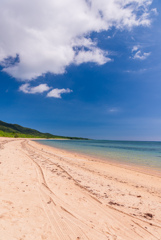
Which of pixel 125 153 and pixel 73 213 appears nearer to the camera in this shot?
pixel 73 213

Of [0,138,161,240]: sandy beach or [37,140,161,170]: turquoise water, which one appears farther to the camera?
[37,140,161,170]: turquoise water

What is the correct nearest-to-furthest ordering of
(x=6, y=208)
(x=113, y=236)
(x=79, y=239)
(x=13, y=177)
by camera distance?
(x=79, y=239)
(x=113, y=236)
(x=6, y=208)
(x=13, y=177)

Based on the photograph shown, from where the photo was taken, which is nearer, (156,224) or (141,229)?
(141,229)

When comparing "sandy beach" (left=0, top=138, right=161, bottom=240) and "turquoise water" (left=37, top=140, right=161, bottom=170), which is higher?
"sandy beach" (left=0, top=138, right=161, bottom=240)

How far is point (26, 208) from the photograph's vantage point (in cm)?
510

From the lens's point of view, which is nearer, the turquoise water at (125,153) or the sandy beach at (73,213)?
the sandy beach at (73,213)

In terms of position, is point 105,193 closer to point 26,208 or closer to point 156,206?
point 156,206

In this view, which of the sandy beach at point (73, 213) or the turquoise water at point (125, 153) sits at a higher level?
the sandy beach at point (73, 213)

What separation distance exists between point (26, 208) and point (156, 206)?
239 inches

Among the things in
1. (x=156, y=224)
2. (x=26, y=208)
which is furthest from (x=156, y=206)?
(x=26, y=208)

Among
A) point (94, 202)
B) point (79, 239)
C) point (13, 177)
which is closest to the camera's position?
point (79, 239)

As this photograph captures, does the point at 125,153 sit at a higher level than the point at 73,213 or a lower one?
lower

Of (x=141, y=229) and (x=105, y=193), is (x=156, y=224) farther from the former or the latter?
(x=105, y=193)

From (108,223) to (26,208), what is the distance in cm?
316
